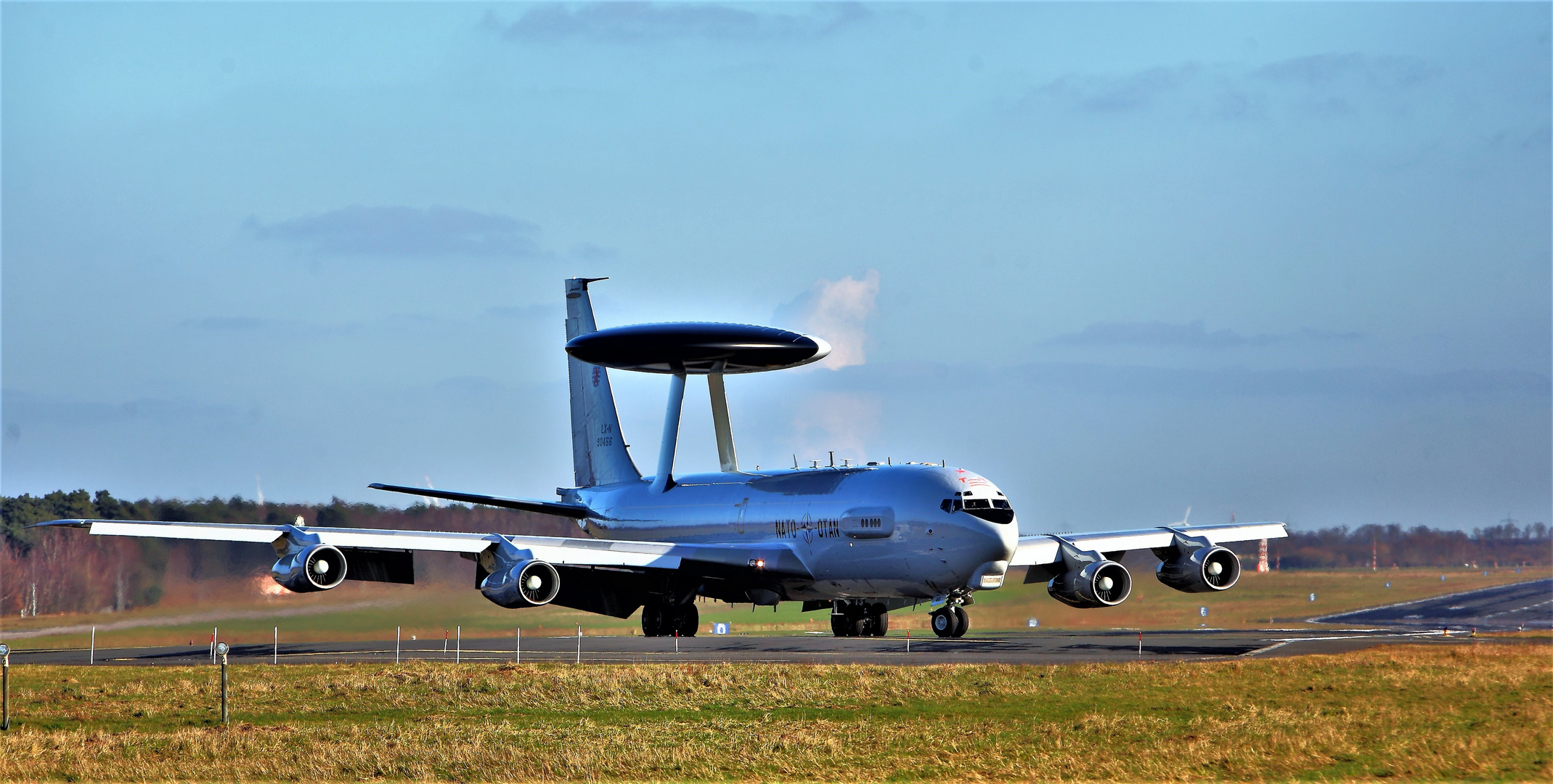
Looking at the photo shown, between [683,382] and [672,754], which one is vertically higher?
[683,382]

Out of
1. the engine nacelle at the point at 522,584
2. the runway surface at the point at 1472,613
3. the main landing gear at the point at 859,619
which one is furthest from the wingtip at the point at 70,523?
the runway surface at the point at 1472,613

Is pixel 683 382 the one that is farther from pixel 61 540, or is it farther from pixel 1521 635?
pixel 1521 635

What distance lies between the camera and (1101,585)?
44969 millimetres

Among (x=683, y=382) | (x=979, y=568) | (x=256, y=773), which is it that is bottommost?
(x=256, y=773)

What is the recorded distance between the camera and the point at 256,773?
67.9 ft

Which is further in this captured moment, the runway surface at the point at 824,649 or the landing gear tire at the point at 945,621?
the landing gear tire at the point at 945,621

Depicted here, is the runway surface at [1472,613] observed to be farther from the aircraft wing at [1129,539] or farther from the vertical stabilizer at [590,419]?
the vertical stabilizer at [590,419]

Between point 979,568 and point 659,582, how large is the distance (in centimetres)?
1339

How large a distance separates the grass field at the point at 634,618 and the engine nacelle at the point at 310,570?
26.9 ft

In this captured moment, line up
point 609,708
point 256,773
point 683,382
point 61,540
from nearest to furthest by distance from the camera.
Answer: point 256,773, point 609,708, point 61,540, point 683,382

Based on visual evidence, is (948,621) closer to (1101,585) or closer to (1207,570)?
(1101,585)

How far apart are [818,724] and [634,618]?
42885mm

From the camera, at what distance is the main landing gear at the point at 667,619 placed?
5184 cm

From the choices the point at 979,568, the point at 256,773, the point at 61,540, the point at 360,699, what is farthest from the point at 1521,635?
the point at 61,540
